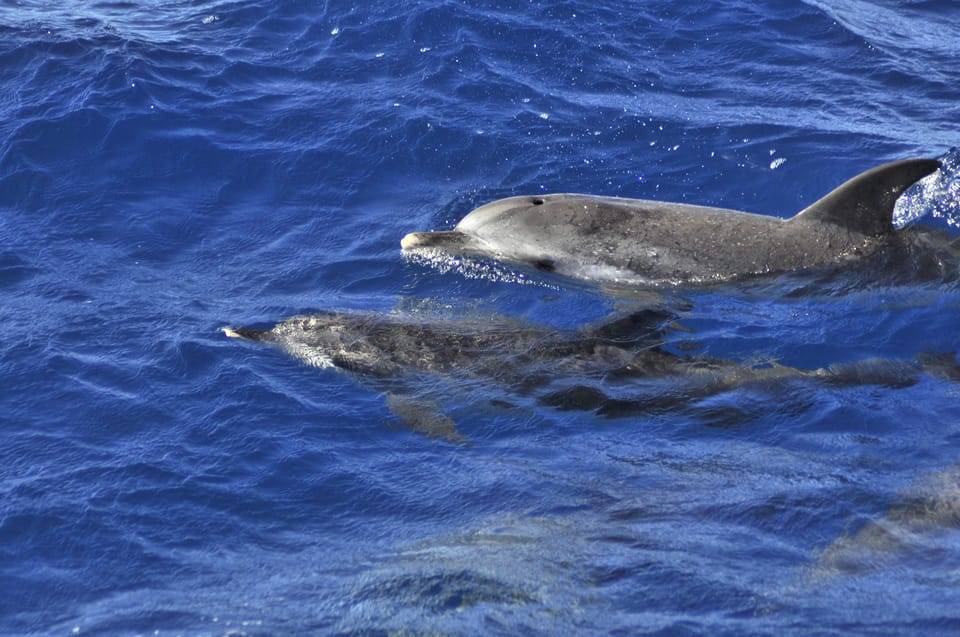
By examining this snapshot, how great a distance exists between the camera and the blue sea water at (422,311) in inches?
355

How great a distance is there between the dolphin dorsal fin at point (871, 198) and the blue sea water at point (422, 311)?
0.75 metres

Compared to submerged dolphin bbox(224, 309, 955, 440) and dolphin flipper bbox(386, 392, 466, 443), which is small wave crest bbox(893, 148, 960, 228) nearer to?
submerged dolphin bbox(224, 309, 955, 440)

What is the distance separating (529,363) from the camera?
11.9 meters

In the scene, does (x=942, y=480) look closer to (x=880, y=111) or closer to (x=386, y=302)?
(x=386, y=302)

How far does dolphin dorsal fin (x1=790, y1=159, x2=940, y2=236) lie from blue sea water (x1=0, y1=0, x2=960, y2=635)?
0.75m

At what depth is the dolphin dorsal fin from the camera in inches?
508

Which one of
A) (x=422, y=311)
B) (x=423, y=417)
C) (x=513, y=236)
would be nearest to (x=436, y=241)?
(x=513, y=236)

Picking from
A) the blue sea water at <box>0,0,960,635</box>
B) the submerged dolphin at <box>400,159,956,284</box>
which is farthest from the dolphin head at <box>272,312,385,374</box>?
the submerged dolphin at <box>400,159,956,284</box>

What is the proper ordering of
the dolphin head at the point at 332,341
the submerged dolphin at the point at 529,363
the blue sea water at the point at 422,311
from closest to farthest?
the blue sea water at the point at 422,311 < the submerged dolphin at the point at 529,363 < the dolphin head at the point at 332,341

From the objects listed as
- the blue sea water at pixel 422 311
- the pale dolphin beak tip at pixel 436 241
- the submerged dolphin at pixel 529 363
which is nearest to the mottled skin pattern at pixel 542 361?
the submerged dolphin at pixel 529 363

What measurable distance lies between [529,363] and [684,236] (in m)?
2.82

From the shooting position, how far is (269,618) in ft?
28.9

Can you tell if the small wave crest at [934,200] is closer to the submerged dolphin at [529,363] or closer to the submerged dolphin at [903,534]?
the submerged dolphin at [529,363]

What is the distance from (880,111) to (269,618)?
474 inches
